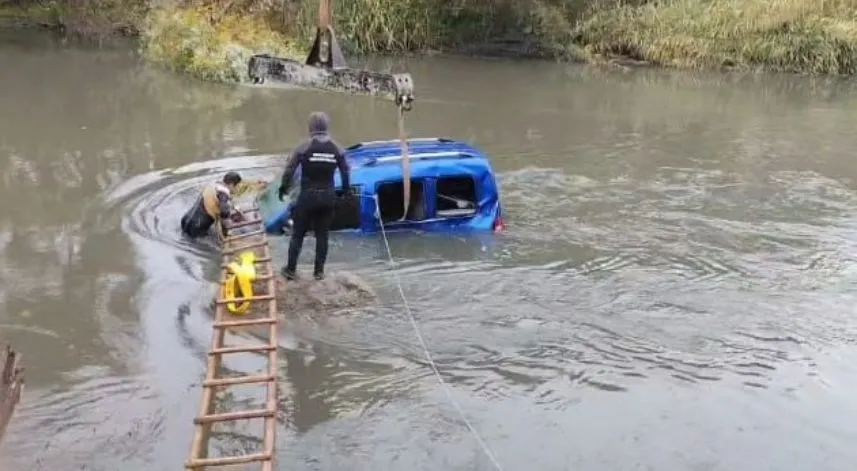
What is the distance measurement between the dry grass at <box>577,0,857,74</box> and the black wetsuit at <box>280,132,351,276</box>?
20.6 metres

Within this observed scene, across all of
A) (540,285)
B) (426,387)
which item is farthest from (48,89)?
(426,387)

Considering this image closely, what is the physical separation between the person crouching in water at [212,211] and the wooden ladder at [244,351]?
200mm

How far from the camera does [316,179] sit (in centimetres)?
941

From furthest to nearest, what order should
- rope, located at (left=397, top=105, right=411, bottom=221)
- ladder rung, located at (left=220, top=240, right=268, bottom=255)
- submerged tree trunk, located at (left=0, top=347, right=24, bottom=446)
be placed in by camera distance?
ladder rung, located at (left=220, top=240, right=268, bottom=255), rope, located at (left=397, top=105, right=411, bottom=221), submerged tree trunk, located at (left=0, top=347, right=24, bottom=446)

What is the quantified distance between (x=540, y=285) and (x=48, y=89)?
15737mm

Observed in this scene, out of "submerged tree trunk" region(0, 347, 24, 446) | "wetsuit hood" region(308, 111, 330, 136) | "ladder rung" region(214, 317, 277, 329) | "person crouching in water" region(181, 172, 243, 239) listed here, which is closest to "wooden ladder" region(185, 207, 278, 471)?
"ladder rung" region(214, 317, 277, 329)

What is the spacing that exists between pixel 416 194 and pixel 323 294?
2549 mm

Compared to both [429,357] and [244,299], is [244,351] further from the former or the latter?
[429,357]

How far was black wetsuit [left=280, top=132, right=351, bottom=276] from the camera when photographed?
930cm

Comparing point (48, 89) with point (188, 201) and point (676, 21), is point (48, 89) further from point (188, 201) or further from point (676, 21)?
point (676, 21)

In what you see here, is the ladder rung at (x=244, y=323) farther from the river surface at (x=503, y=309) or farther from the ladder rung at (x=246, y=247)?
the ladder rung at (x=246, y=247)

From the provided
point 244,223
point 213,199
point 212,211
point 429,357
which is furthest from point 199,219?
point 429,357

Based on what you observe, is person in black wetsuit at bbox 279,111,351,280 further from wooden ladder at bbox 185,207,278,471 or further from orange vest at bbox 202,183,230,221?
orange vest at bbox 202,183,230,221

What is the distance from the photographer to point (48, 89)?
2197 cm
